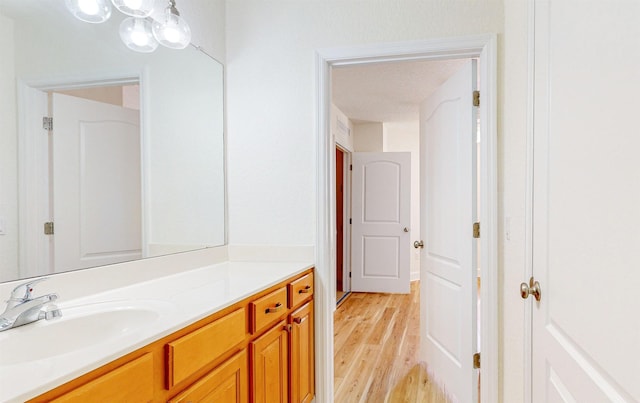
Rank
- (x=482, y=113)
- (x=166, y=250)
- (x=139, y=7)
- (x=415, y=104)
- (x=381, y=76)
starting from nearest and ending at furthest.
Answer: (x=139, y=7) → (x=166, y=250) → (x=482, y=113) → (x=381, y=76) → (x=415, y=104)

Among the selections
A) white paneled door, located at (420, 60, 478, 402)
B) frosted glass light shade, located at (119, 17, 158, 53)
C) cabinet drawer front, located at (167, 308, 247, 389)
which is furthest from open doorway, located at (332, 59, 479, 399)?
frosted glass light shade, located at (119, 17, 158, 53)

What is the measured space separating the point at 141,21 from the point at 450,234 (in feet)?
6.34

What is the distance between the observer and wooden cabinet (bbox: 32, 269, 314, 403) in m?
0.83

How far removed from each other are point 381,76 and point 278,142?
1.77 metres

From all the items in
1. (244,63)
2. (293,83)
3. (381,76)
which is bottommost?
(293,83)

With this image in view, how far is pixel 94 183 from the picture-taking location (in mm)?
1402

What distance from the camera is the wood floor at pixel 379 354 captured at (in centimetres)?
231

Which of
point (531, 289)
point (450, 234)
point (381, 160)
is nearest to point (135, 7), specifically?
point (531, 289)

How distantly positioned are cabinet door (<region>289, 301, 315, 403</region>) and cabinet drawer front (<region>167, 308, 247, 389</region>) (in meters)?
0.49

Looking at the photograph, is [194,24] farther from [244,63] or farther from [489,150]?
[489,150]

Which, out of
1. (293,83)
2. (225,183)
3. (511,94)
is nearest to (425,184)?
(511,94)

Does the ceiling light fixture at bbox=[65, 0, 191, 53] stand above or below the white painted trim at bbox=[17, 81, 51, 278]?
above

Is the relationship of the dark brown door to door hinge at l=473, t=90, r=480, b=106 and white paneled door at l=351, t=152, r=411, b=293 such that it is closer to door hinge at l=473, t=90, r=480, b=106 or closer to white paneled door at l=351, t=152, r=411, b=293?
white paneled door at l=351, t=152, r=411, b=293

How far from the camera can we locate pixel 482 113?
6.22 ft
